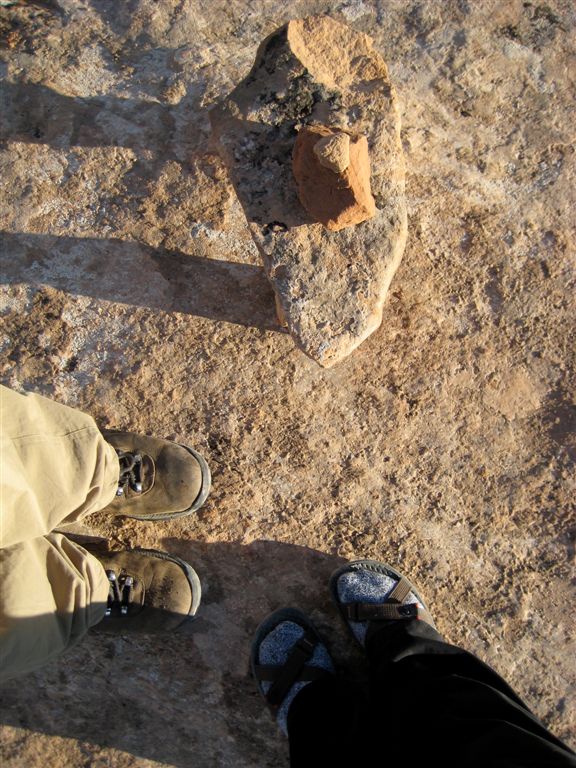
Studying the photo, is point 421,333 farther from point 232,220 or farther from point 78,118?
point 78,118

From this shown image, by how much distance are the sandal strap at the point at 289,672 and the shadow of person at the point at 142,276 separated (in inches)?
44.7

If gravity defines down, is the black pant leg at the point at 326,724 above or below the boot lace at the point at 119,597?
above

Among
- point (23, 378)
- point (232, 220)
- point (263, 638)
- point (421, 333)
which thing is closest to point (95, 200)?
point (232, 220)

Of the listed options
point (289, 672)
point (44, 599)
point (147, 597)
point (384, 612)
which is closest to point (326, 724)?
point (289, 672)

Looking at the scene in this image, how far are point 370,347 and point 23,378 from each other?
4.28 ft

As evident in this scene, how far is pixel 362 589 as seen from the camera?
209 cm

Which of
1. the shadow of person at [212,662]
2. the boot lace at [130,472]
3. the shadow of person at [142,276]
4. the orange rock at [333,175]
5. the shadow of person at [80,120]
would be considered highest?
the orange rock at [333,175]

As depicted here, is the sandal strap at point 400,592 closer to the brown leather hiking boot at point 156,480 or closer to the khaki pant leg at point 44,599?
the brown leather hiking boot at point 156,480

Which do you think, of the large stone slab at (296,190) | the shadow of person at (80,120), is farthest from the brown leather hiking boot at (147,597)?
the shadow of person at (80,120)

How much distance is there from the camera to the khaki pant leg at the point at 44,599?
1655 millimetres

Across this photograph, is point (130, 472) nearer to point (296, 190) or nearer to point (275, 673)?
point (275, 673)

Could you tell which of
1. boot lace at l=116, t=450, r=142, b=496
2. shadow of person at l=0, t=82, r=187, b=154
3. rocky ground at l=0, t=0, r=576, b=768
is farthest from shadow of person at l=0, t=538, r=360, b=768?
shadow of person at l=0, t=82, r=187, b=154

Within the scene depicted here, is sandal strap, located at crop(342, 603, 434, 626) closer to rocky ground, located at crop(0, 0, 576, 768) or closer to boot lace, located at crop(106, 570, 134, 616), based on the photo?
rocky ground, located at crop(0, 0, 576, 768)

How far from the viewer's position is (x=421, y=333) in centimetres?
230
